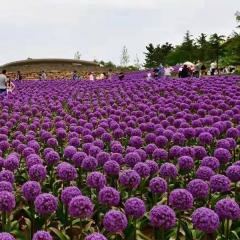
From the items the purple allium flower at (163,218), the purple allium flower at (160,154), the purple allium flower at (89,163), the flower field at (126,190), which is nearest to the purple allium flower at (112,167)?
the flower field at (126,190)

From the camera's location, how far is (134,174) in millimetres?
6062

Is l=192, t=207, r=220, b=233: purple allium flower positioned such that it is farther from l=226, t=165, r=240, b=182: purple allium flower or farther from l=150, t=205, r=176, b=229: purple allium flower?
l=226, t=165, r=240, b=182: purple allium flower

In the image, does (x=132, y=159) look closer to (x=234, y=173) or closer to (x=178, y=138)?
(x=234, y=173)

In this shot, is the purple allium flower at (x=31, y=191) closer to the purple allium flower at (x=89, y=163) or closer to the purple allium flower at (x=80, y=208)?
the purple allium flower at (x=80, y=208)

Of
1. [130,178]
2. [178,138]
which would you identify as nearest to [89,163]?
[130,178]

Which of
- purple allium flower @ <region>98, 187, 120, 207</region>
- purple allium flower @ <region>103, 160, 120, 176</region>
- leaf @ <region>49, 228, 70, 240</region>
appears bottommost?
leaf @ <region>49, 228, 70, 240</region>

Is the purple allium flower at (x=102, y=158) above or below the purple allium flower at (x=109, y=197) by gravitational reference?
above

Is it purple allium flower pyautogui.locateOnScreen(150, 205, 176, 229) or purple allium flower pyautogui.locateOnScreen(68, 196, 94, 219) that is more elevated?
purple allium flower pyautogui.locateOnScreen(68, 196, 94, 219)

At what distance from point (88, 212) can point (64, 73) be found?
47.6 meters

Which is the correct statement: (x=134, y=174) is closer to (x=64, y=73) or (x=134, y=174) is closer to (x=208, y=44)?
(x=64, y=73)

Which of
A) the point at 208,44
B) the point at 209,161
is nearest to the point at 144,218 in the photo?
the point at 209,161

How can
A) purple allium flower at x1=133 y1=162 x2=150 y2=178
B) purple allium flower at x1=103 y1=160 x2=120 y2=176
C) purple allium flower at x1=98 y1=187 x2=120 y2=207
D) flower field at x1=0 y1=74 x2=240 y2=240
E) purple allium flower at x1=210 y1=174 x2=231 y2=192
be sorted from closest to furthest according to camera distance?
1. flower field at x1=0 y1=74 x2=240 y2=240
2. purple allium flower at x1=98 y1=187 x2=120 y2=207
3. purple allium flower at x1=210 y1=174 x2=231 y2=192
4. purple allium flower at x1=133 y1=162 x2=150 y2=178
5. purple allium flower at x1=103 y1=160 x2=120 y2=176

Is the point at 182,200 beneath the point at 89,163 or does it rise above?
beneath

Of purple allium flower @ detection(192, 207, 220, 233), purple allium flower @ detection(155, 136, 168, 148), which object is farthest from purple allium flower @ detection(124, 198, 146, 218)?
purple allium flower @ detection(155, 136, 168, 148)
